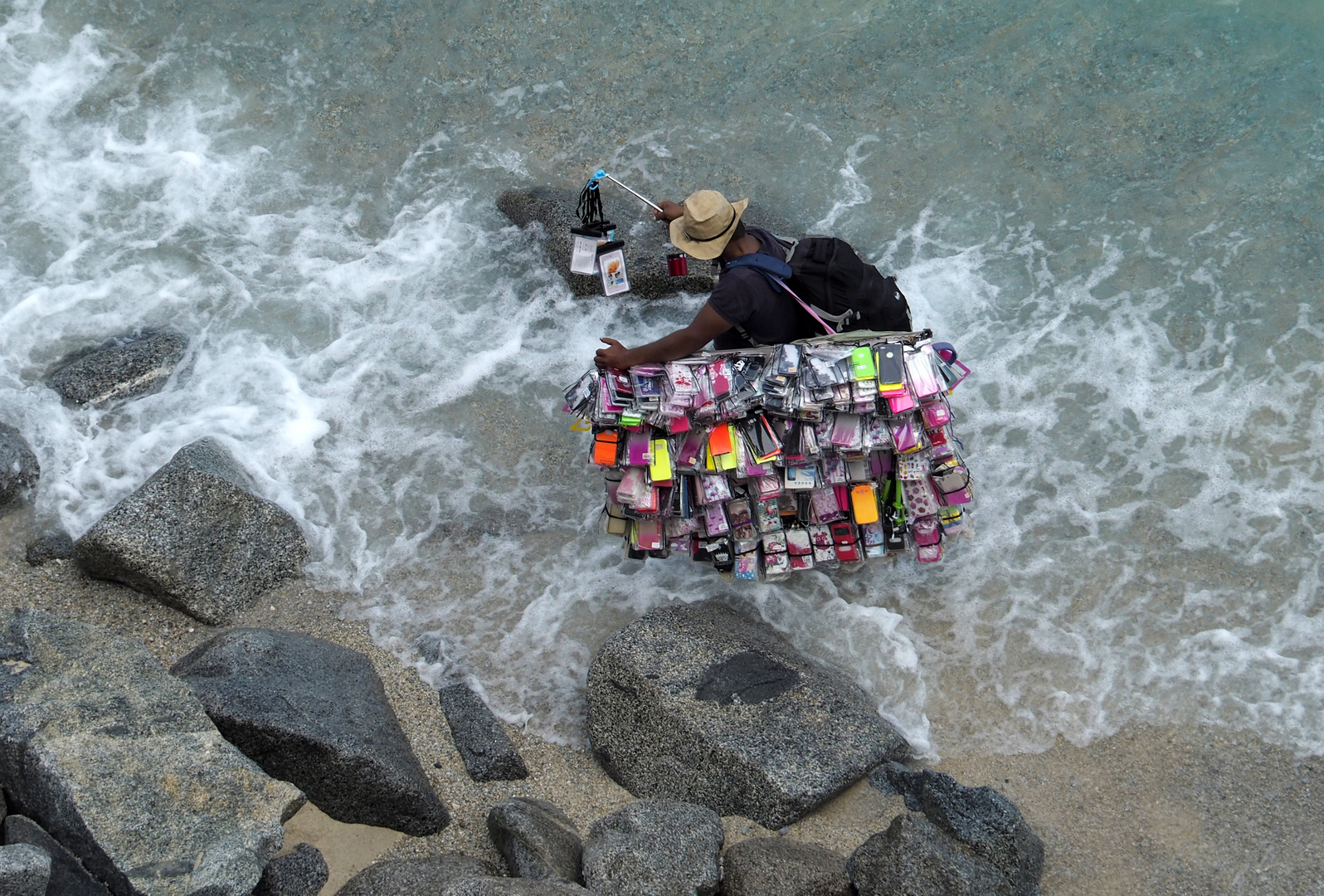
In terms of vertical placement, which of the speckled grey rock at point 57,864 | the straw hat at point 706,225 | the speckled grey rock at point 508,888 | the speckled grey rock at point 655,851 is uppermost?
the straw hat at point 706,225

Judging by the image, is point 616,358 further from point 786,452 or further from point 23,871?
point 23,871

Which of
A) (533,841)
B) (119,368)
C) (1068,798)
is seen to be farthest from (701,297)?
(533,841)

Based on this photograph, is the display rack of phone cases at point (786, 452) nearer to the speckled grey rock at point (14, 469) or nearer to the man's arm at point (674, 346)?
the man's arm at point (674, 346)

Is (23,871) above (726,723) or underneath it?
above

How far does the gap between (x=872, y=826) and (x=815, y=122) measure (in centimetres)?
554

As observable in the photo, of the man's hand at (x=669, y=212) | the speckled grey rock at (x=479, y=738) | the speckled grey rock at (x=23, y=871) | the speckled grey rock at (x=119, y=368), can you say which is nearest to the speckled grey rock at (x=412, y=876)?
the speckled grey rock at (x=479, y=738)

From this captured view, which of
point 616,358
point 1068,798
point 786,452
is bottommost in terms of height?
point 1068,798

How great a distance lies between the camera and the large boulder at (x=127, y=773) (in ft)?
12.6

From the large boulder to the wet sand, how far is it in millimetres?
536

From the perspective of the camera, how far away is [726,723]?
4.98 m

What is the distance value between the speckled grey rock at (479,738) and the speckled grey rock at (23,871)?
1.91m

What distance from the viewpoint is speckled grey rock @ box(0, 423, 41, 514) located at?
20.0 ft

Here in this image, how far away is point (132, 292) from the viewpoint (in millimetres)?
7465

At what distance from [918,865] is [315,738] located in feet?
8.12
